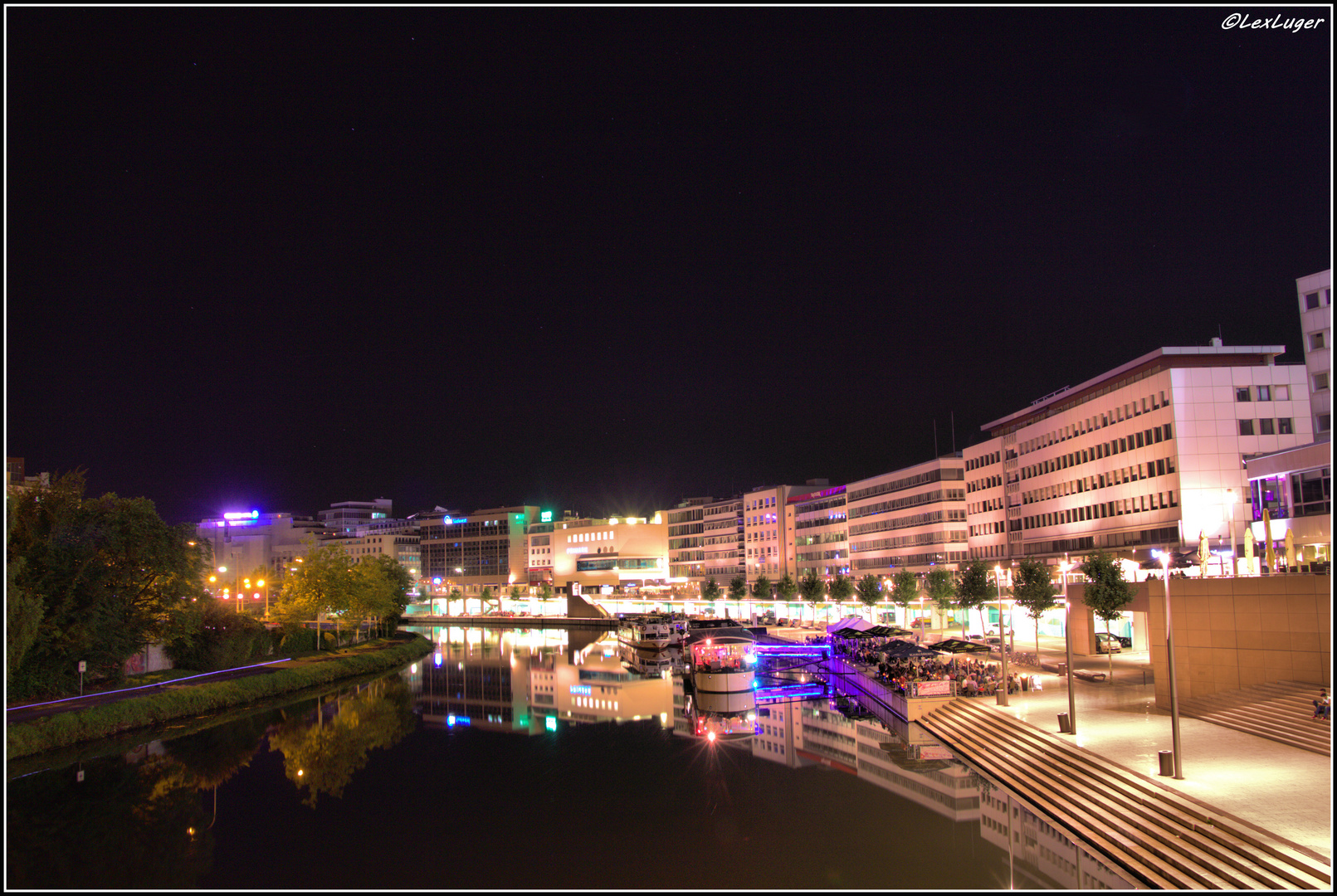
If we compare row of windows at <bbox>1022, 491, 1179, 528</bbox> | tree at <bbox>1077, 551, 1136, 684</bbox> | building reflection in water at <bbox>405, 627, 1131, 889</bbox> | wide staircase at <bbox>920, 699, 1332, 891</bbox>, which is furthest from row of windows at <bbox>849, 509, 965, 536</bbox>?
wide staircase at <bbox>920, 699, 1332, 891</bbox>

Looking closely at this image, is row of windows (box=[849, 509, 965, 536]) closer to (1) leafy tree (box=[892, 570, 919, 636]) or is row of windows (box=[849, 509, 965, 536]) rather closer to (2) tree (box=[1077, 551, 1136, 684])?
(1) leafy tree (box=[892, 570, 919, 636])

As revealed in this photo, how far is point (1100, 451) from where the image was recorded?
73.6 metres

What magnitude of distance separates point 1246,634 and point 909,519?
80.0 metres

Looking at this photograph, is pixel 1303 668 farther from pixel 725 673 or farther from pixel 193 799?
pixel 193 799

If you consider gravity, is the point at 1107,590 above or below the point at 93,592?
below

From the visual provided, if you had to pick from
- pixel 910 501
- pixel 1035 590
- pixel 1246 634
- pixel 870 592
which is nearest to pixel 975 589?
pixel 1035 590

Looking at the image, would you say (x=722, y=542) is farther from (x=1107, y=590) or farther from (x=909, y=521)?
(x=1107, y=590)

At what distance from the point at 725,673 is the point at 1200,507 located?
35.7m

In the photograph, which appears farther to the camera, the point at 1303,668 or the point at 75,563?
the point at 75,563

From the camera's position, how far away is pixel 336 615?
8262 cm

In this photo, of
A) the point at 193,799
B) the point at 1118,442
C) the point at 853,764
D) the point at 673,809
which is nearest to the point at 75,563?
the point at 193,799

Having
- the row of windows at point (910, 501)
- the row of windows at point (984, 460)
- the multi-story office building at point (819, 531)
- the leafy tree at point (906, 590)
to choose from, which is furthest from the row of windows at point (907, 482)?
the leafy tree at point (906, 590)

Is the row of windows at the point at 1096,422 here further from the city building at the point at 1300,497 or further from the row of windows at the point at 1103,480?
the city building at the point at 1300,497

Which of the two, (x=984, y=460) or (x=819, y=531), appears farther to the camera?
(x=819, y=531)
